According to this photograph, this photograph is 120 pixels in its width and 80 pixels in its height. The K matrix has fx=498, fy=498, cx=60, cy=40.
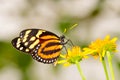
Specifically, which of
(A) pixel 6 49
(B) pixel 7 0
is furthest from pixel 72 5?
(A) pixel 6 49

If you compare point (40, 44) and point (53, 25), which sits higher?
point (53, 25)

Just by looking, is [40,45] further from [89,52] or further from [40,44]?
[89,52]

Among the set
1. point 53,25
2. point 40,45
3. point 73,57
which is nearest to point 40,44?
point 40,45

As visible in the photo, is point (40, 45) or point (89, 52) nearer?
point (89, 52)

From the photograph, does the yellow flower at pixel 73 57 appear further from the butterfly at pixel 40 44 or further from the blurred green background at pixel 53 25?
the blurred green background at pixel 53 25

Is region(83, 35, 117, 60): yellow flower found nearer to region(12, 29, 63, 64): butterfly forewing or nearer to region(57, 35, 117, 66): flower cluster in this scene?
region(57, 35, 117, 66): flower cluster

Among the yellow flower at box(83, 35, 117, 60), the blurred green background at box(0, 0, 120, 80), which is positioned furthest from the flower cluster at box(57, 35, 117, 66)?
the blurred green background at box(0, 0, 120, 80)
